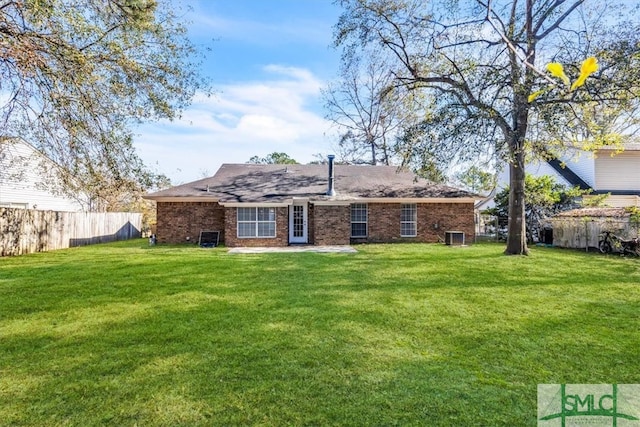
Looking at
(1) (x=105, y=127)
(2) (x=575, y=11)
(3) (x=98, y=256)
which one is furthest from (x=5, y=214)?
(2) (x=575, y=11)

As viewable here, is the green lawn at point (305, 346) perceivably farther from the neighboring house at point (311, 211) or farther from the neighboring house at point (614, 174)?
the neighboring house at point (614, 174)

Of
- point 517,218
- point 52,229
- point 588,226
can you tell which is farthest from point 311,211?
point 588,226

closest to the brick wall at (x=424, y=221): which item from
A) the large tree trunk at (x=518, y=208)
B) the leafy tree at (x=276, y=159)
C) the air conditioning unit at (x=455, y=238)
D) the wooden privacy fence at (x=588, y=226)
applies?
the air conditioning unit at (x=455, y=238)

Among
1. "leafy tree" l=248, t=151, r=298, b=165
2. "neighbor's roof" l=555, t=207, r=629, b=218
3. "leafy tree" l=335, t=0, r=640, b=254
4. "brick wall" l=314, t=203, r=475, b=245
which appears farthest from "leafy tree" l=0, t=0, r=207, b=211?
"leafy tree" l=248, t=151, r=298, b=165

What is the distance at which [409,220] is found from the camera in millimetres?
18078

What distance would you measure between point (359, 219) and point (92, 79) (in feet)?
43.6

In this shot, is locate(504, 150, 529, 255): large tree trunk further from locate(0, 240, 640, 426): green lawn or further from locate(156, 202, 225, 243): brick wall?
locate(156, 202, 225, 243): brick wall

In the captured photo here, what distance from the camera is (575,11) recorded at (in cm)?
1167

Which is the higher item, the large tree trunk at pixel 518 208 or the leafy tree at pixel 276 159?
the leafy tree at pixel 276 159

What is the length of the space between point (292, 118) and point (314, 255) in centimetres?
1174

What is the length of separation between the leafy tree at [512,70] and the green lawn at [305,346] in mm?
4360

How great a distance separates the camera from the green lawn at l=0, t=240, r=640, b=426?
3.10 m

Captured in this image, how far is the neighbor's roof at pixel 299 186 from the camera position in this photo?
16.8 meters

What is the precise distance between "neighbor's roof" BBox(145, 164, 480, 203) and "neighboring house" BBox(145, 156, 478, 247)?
0.05m
